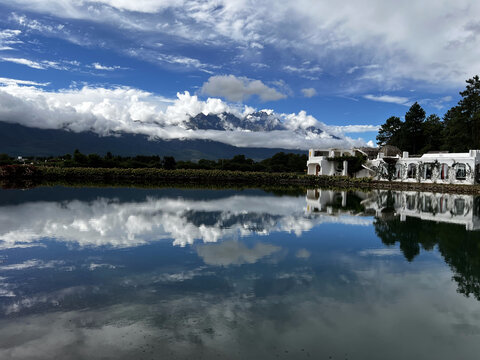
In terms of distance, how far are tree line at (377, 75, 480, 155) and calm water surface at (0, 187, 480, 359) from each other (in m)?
36.0

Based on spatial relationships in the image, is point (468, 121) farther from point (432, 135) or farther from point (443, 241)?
point (443, 241)

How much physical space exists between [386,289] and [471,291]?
1369 mm

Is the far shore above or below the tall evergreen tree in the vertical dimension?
below

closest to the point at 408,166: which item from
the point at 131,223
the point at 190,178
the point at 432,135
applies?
the point at 432,135

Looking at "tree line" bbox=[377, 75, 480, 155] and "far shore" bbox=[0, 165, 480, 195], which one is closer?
"far shore" bbox=[0, 165, 480, 195]

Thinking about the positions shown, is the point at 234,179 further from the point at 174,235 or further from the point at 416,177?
the point at 174,235

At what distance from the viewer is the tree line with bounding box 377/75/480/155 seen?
41.3 meters

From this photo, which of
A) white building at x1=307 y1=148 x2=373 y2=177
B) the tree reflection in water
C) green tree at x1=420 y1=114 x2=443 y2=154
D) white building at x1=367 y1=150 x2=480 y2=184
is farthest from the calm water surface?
green tree at x1=420 y1=114 x2=443 y2=154

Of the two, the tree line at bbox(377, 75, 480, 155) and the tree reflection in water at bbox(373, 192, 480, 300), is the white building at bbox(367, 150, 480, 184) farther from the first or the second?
the tree reflection in water at bbox(373, 192, 480, 300)

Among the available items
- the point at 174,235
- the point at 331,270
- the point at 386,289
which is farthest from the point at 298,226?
the point at 386,289

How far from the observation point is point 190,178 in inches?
1625

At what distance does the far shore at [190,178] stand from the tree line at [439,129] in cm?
1162

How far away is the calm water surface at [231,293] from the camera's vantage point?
4.05 metres

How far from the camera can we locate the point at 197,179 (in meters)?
41.7
